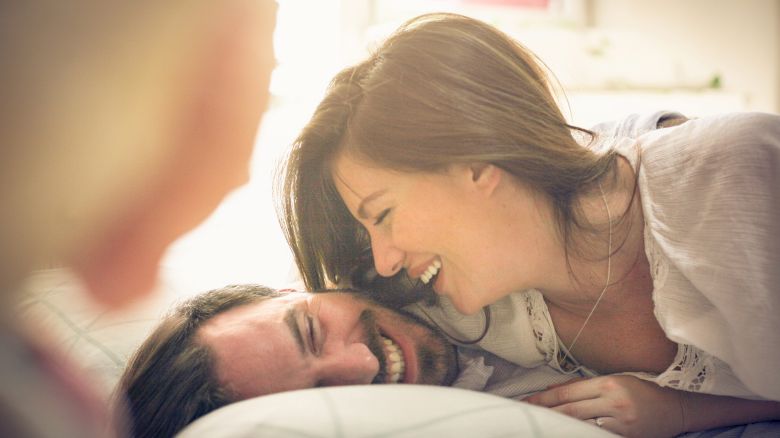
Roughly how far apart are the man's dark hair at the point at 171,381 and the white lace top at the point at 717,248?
2.04ft

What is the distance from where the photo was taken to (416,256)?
3.11 feet

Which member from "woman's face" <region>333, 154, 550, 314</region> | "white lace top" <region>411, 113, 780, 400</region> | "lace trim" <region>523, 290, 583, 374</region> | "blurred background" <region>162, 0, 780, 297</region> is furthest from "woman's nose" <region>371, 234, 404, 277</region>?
"blurred background" <region>162, 0, 780, 297</region>

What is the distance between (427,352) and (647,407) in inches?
13.2

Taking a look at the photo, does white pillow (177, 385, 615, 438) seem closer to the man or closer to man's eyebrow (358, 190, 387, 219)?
the man

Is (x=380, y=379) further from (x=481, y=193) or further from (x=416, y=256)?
(x=481, y=193)

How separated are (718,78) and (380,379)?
2.22 meters

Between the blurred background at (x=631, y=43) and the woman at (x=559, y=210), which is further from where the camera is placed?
the blurred background at (x=631, y=43)

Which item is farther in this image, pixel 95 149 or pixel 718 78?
pixel 718 78

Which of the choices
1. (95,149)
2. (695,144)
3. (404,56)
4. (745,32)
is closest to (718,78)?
(745,32)

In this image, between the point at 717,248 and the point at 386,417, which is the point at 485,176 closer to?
the point at 717,248

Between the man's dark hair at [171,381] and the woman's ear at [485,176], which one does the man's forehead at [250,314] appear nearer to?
the man's dark hair at [171,381]

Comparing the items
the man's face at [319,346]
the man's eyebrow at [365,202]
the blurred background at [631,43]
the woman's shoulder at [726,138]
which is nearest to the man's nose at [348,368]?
the man's face at [319,346]

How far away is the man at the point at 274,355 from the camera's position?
80 cm

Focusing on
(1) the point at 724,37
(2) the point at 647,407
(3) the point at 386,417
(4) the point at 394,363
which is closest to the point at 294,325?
(4) the point at 394,363
